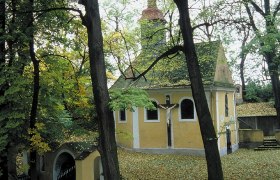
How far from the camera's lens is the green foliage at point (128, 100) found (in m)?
10.0

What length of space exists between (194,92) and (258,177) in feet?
18.1

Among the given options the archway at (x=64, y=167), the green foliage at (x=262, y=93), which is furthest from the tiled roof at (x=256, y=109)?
the archway at (x=64, y=167)

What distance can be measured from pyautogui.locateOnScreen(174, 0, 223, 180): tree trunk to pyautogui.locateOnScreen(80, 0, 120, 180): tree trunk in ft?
11.1

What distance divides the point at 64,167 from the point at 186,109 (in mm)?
11107

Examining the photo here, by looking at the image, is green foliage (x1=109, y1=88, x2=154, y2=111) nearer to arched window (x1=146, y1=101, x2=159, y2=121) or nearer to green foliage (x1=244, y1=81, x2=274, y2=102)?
arched window (x1=146, y1=101, x2=159, y2=121)

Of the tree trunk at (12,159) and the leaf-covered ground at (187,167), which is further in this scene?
the leaf-covered ground at (187,167)

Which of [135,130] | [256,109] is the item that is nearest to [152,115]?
[135,130]

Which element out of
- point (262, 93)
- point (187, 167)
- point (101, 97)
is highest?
point (262, 93)

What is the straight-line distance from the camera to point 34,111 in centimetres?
1288

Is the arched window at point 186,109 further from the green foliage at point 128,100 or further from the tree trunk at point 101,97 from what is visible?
the tree trunk at point 101,97

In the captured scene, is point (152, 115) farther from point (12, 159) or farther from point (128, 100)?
point (128, 100)

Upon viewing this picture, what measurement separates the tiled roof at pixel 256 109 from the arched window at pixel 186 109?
1199 cm

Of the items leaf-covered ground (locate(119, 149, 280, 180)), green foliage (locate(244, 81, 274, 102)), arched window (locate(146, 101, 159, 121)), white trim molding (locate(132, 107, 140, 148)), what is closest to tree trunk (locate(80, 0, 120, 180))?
leaf-covered ground (locate(119, 149, 280, 180))

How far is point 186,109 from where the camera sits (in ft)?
78.8
